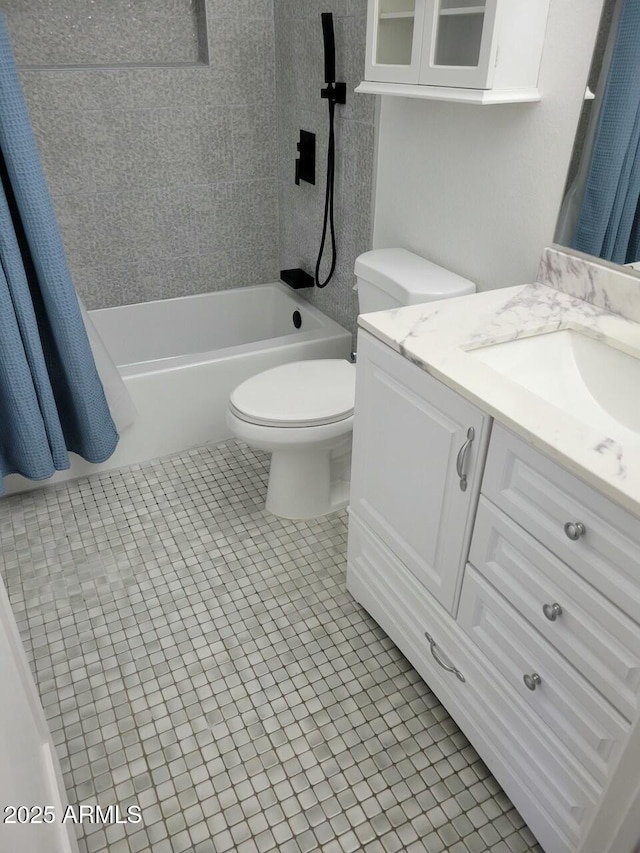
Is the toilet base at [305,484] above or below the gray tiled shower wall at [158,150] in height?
below

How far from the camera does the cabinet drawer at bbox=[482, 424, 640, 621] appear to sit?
0.93m

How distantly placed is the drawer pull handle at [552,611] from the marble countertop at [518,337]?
0.26m

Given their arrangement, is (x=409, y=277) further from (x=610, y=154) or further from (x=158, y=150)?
(x=158, y=150)

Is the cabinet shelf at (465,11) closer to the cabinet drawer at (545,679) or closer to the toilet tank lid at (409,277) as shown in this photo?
the toilet tank lid at (409,277)

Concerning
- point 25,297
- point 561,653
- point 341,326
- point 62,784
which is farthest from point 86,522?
point 561,653

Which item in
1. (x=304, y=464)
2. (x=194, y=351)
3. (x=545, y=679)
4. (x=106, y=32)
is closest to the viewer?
(x=545, y=679)

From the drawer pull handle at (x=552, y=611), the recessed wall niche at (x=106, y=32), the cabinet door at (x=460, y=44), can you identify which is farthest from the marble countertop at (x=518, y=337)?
the recessed wall niche at (x=106, y=32)

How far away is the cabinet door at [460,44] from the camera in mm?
1395

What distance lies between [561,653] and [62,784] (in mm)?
1036

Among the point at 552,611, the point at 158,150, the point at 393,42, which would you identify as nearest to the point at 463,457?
the point at 552,611

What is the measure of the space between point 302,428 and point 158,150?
4.81 feet

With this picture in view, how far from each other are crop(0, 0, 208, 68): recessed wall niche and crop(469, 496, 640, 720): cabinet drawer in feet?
7.52

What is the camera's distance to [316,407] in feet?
6.46

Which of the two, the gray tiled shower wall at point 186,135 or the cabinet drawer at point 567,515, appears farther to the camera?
the gray tiled shower wall at point 186,135
